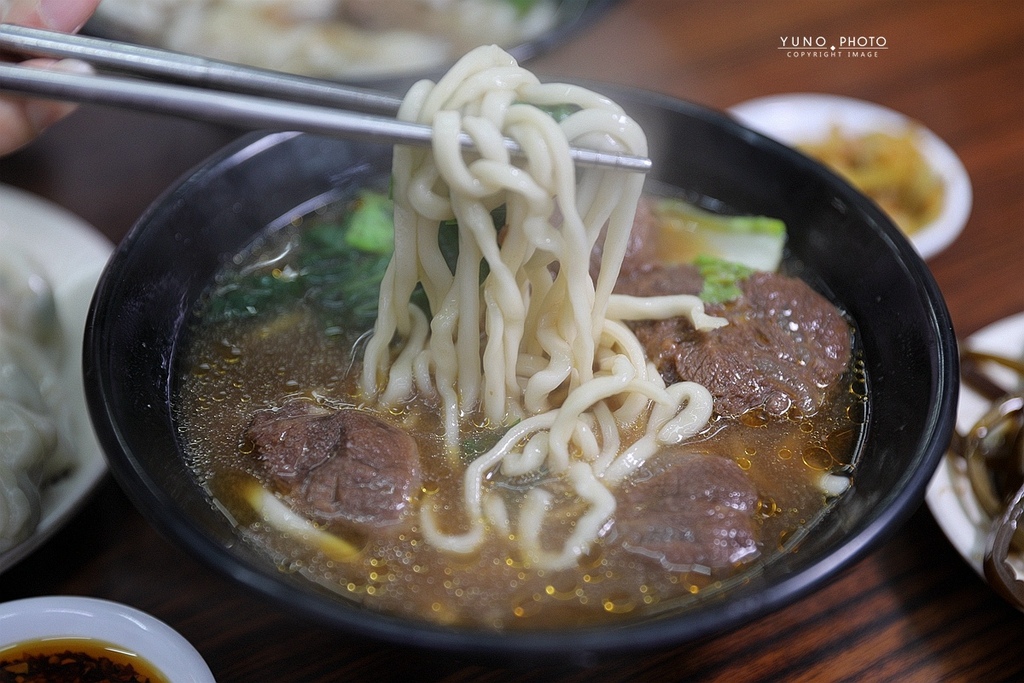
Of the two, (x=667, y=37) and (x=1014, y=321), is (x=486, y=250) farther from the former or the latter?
(x=667, y=37)

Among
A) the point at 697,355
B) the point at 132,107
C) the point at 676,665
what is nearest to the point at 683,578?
the point at 676,665

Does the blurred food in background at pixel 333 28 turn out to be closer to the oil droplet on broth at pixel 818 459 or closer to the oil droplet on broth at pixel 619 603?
the oil droplet on broth at pixel 818 459

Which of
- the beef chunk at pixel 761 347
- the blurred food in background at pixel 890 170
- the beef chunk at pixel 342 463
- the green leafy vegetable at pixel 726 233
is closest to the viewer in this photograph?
the beef chunk at pixel 342 463

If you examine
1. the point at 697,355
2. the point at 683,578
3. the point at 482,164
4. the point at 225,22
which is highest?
the point at 482,164

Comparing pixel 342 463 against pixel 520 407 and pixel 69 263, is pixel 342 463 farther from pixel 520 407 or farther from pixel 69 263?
pixel 69 263

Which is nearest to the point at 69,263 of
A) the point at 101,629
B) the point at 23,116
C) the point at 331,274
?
the point at 23,116

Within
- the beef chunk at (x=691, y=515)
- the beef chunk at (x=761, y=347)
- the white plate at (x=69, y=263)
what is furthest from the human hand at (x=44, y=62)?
the beef chunk at (x=691, y=515)
